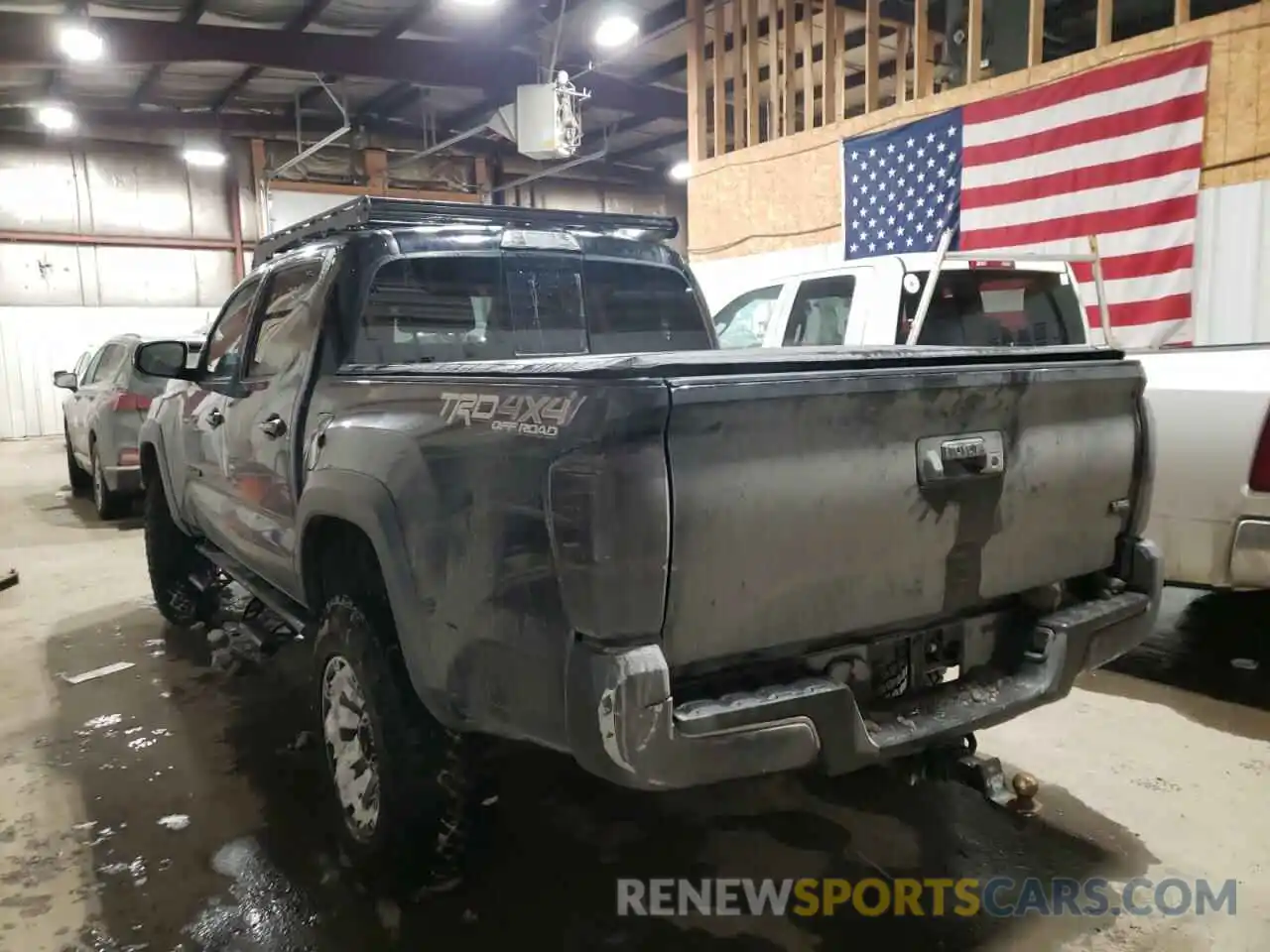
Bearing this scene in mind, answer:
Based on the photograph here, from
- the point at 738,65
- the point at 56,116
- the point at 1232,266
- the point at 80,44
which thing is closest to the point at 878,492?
the point at 1232,266

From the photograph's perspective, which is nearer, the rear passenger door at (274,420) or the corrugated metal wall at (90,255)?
the rear passenger door at (274,420)

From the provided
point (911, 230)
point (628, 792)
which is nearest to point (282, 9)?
point (911, 230)

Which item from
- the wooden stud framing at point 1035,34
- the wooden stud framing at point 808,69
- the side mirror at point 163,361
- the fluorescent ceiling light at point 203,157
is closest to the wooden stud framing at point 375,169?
the fluorescent ceiling light at point 203,157

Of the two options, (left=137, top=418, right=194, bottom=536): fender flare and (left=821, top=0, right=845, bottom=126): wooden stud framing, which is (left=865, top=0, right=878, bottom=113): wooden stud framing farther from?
(left=137, top=418, right=194, bottom=536): fender flare

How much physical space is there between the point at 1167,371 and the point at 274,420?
3.53 metres

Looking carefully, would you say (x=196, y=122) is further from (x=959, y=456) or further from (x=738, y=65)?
(x=959, y=456)

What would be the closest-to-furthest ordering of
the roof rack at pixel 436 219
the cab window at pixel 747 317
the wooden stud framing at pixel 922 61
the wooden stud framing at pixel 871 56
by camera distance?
the roof rack at pixel 436 219 → the cab window at pixel 747 317 → the wooden stud framing at pixel 922 61 → the wooden stud framing at pixel 871 56

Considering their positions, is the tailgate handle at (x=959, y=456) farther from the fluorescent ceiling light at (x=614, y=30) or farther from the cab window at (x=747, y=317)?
the fluorescent ceiling light at (x=614, y=30)

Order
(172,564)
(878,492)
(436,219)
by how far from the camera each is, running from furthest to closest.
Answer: (172,564), (436,219), (878,492)

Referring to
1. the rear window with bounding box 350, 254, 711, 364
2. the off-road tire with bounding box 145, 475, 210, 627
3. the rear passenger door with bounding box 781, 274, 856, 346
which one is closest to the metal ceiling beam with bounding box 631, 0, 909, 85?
the rear passenger door with bounding box 781, 274, 856, 346

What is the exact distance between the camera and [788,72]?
32.8 ft

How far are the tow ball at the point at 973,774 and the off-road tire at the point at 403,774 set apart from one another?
1243 mm

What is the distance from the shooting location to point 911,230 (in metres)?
8.82

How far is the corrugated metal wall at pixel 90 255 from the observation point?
16.9 m
